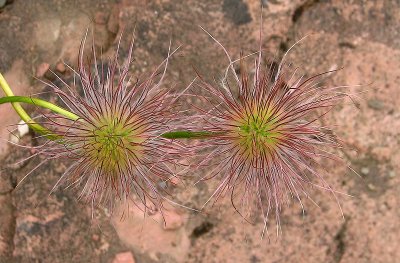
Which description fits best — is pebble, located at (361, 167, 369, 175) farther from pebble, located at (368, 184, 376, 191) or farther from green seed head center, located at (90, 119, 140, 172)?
green seed head center, located at (90, 119, 140, 172)

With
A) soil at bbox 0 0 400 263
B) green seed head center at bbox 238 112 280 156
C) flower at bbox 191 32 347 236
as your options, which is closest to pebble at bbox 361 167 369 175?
soil at bbox 0 0 400 263

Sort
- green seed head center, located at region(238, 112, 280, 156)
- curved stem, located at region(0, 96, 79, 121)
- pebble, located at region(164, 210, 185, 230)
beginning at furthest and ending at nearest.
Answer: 1. pebble, located at region(164, 210, 185, 230)
2. curved stem, located at region(0, 96, 79, 121)
3. green seed head center, located at region(238, 112, 280, 156)

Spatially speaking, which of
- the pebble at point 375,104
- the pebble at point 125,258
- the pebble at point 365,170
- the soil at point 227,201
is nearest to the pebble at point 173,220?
the soil at point 227,201

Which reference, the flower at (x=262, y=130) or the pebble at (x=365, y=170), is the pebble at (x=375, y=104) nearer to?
the pebble at (x=365, y=170)

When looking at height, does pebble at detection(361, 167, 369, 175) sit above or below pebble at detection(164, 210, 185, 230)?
above

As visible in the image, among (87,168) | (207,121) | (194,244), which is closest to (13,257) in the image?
(194,244)

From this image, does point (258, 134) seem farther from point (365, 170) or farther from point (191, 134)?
point (365, 170)

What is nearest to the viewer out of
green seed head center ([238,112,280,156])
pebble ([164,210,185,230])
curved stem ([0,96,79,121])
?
green seed head center ([238,112,280,156])

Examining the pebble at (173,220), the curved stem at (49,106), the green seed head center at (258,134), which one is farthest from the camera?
the pebble at (173,220)

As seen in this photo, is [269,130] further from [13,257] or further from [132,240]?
[13,257]
